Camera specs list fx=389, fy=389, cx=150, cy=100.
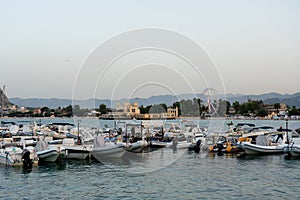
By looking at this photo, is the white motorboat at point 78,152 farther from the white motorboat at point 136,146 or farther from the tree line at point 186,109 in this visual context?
the tree line at point 186,109

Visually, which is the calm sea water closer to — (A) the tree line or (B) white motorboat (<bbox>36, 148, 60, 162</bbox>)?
(B) white motorboat (<bbox>36, 148, 60, 162</bbox>)

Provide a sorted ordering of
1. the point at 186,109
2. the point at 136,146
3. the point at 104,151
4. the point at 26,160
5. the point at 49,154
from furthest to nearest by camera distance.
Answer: the point at 186,109 < the point at 136,146 < the point at 104,151 < the point at 49,154 < the point at 26,160

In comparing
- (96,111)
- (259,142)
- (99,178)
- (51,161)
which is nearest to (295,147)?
(259,142)

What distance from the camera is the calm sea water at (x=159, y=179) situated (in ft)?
57.1

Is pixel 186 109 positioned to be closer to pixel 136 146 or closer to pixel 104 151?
pixel 136 146

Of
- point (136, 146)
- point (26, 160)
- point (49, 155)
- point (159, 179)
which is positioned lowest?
point (159, 179)

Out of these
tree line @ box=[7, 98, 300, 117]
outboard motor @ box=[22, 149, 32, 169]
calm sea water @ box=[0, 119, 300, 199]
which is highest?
tree line @ box=[7, 98, 300, 117]

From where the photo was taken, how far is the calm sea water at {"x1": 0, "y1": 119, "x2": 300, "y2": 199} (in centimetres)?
1741

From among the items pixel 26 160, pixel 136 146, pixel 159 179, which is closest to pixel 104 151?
pixel 136 146

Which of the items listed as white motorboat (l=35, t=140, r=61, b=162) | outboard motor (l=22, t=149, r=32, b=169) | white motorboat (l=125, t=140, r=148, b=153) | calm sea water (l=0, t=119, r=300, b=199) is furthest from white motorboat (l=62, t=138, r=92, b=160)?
white motorboat (l=125, t=140, r=148, b=153)

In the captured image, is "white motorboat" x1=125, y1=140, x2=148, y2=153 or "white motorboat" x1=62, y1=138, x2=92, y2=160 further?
"white motorboat" x1=125, y1=140, x2=148, y2=153

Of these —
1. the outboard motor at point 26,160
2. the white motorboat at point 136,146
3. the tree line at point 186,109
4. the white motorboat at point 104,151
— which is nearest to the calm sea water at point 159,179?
the outboard motor at point 26,160

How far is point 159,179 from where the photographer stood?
20812 mm

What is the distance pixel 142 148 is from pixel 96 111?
18964 millimetres
